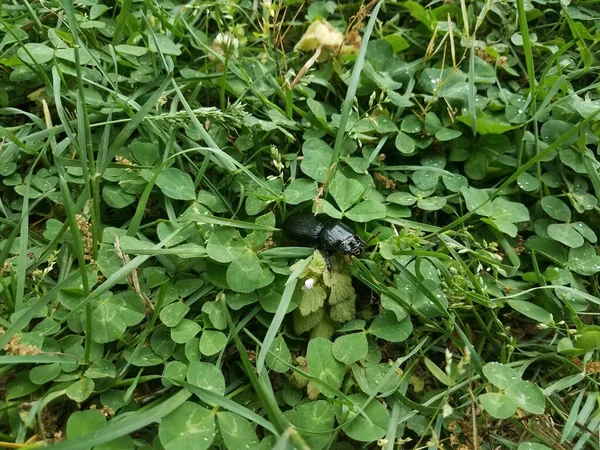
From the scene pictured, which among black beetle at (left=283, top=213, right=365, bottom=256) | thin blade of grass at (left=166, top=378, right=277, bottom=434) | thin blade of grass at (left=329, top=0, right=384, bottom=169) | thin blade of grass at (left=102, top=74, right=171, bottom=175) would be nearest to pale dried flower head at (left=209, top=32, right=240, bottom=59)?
thin blade of grass at (left=102, top=74, right=171, bottom=175)

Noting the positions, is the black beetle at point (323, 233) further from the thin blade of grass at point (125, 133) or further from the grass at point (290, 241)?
the thin blade of grass at point (125, 133)

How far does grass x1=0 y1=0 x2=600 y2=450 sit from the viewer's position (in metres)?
1.69

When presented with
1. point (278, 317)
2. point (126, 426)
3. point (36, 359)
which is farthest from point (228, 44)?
point (126, 426)

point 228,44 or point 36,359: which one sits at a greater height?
point 228,44

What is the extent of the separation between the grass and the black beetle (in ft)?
0.18

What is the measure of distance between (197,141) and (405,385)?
4.22ft

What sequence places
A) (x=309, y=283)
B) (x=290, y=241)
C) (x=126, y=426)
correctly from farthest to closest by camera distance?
(x=290, y=241) < (x=309, y=283) < (x=126, y=426)

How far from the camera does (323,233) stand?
6.29 feet

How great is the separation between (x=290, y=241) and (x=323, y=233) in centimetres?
17

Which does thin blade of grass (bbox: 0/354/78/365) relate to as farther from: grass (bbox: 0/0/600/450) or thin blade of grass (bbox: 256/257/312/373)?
thin blade of grass (bbox: 256/257/312/373)

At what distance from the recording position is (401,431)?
1772mm

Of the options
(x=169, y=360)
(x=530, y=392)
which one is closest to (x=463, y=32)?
(x=530, y=392)

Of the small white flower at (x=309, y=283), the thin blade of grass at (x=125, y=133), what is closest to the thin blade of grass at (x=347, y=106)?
the small white flower at (x=309, y=283)

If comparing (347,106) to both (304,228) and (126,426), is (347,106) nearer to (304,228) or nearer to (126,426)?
(304,228)
